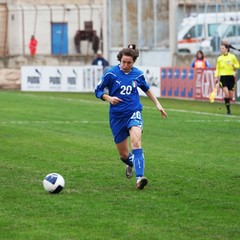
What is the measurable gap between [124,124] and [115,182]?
0.83m

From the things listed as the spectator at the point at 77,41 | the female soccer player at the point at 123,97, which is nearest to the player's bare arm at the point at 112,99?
the female soccer player at the point at 123,97

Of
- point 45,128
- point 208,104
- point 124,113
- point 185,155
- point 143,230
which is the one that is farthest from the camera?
point 208,104

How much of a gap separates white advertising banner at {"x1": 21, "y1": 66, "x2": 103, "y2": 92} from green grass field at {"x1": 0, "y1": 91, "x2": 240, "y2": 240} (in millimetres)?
17103

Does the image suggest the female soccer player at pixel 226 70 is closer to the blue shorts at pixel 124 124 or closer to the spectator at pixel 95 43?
the blue shorts at pixel 124 124

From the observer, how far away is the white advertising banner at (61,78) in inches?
1734

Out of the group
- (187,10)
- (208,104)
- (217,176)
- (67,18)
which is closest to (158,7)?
→ (187,10)

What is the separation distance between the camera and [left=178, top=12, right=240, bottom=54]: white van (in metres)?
40.7

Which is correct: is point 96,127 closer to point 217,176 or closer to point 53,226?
point 217,176

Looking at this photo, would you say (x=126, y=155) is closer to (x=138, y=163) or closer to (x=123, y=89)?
(x=138, y=163)

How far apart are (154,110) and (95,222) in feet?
66.6

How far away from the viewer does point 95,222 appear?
1066 centimetres

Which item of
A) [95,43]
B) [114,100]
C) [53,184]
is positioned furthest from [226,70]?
[95,43]

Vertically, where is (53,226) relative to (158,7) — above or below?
below

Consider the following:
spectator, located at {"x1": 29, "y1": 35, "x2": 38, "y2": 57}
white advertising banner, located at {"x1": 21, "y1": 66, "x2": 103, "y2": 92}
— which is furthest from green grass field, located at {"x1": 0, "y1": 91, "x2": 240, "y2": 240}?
spectator, located at {"x1": 29, "y1": 35, "x2": 38, "y2": 57}
